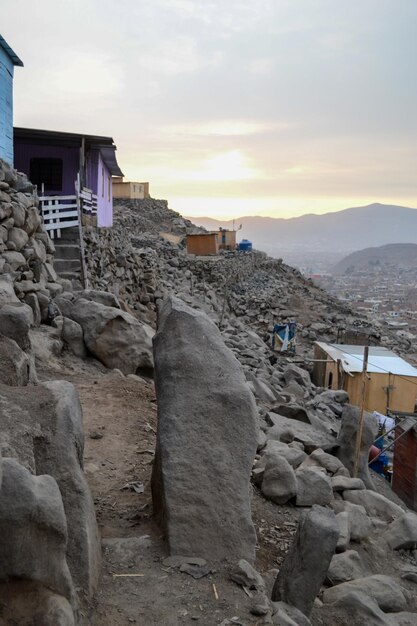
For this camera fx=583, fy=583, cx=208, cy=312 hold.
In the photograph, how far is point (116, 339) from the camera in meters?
10.5

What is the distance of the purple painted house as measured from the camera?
18.9 metres

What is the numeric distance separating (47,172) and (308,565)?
57.4 ft

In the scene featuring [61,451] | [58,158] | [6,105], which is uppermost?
[6,105]

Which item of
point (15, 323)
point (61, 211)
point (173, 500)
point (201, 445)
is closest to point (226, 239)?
point (61, 211)

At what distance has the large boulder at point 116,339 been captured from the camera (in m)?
10.4

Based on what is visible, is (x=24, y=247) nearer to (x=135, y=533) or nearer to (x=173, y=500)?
(x=135, y=533)

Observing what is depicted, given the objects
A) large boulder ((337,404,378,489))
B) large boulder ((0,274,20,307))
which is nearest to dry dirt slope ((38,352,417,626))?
large boulder ((0,274,20,307))

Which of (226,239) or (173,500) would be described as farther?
(226,239)

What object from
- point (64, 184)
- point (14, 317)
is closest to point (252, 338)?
point (64, 184)

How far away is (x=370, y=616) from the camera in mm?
5242

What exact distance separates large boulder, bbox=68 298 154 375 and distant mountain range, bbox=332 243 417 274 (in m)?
152

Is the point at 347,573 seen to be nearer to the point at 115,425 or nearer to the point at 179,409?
the point at 179,409

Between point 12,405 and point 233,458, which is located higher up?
point 12,405

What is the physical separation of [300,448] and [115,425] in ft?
10.2
